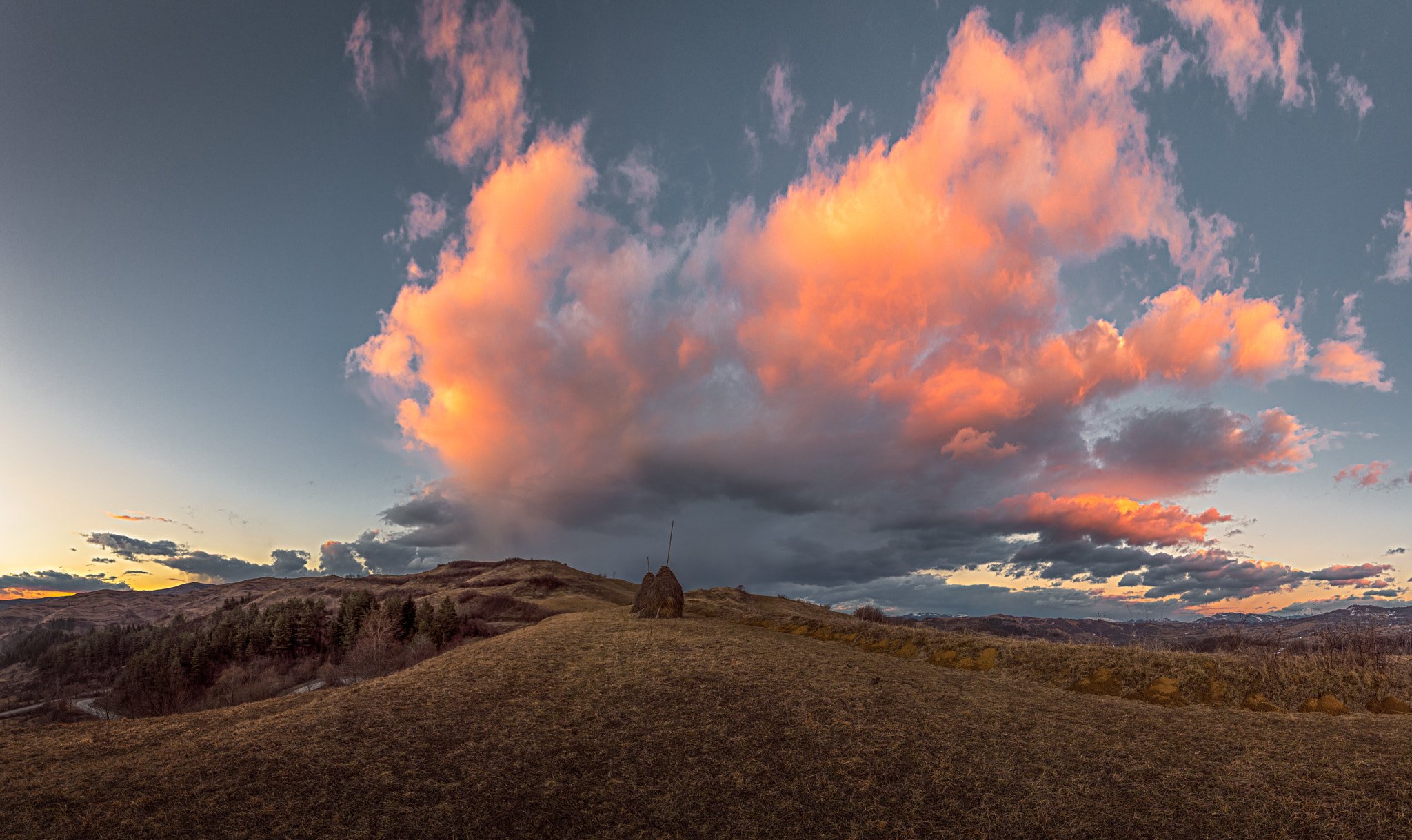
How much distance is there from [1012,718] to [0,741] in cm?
2337

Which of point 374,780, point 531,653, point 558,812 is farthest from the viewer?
point 531,653

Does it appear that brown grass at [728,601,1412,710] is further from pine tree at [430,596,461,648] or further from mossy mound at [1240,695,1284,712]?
pine tree at [430,596,461,648]

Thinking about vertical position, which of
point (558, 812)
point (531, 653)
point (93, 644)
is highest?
point (531, 653)

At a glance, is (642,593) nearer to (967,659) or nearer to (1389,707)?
(967,659)

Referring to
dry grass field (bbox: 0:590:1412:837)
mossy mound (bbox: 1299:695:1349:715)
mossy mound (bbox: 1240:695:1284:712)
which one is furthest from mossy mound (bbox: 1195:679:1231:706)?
mossy mound (bbox: 1299:695:1349:715)

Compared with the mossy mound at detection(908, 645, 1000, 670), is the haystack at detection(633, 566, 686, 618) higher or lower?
higher

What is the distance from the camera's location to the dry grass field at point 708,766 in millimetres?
9562

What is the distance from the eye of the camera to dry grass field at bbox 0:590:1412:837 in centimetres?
956

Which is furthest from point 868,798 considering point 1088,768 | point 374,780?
point 374,780

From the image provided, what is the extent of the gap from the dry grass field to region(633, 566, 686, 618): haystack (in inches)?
494

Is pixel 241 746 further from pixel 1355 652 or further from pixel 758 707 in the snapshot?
pixel 1355 652

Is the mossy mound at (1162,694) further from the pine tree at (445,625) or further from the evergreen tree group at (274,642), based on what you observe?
the pine tree at (445,625)

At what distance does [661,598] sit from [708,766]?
60.7 feet

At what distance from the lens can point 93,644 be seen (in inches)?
4882
